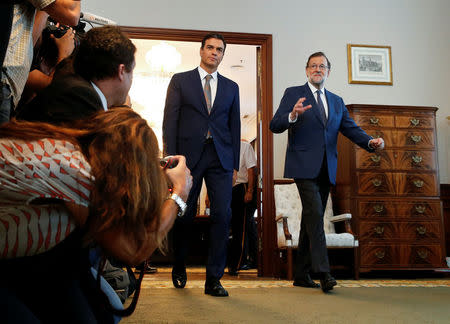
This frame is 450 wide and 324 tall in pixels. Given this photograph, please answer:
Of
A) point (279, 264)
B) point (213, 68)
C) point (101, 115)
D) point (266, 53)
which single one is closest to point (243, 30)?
point (266, 53)

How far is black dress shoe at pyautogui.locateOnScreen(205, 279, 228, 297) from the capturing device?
292cm

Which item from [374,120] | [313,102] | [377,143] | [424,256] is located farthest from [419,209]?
[313,102]

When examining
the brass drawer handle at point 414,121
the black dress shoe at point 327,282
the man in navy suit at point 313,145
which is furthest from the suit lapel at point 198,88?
the brass drawer handle at point 414,121

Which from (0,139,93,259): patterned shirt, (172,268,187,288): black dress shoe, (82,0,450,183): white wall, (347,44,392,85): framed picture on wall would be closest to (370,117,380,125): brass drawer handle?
(82,0,450,183): white wall

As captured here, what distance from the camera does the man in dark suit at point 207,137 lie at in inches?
125

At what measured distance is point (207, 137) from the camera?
3322 millimetres

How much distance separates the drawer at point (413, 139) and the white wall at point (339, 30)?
54 centimetres

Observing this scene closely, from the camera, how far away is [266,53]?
4910 millimetres

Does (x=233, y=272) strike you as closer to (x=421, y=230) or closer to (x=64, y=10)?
(x=421, y=230)

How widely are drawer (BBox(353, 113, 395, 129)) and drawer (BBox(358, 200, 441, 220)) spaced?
0.70m

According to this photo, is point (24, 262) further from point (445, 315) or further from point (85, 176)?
point (445, 315)

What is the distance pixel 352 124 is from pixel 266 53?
1.49 m

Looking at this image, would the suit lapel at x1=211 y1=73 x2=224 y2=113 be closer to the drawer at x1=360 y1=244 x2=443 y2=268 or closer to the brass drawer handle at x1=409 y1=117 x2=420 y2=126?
the drawer at x1=360 y1=244 x2=443 y2=268

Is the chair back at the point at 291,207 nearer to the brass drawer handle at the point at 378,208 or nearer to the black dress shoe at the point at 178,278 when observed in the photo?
the brass drawer handle at the point at 378,208
